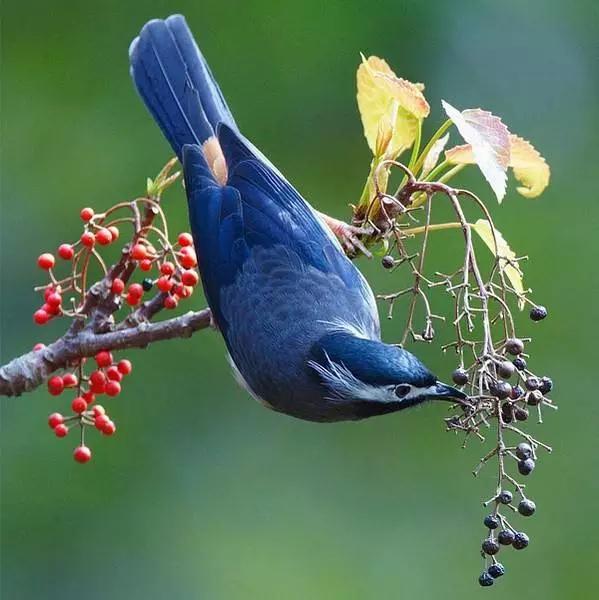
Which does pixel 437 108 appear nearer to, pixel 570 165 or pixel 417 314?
pixel 570 165

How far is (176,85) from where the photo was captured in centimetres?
409

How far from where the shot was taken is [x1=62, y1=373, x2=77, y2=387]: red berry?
333 cm

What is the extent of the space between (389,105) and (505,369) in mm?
866

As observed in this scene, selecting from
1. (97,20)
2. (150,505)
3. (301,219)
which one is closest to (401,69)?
(97,20)

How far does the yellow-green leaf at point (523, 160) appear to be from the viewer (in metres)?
3.09

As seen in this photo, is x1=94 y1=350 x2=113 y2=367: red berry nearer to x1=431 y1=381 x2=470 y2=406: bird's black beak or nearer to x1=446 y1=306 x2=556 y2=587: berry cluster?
x1=431 y1=381 x2=470 y2=406: bird's black beak

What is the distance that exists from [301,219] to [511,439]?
6.08 ft

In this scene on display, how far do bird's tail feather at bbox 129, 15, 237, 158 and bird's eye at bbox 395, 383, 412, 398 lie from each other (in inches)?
49.0

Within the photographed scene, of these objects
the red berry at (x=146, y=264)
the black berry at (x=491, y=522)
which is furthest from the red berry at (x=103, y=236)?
the black berry at (x=491, y=522)

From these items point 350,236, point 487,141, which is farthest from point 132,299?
point 487,141

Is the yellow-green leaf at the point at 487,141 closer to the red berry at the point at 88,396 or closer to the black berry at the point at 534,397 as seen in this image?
the black berry at the point at 534,397

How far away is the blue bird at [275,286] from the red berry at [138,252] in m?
0.44

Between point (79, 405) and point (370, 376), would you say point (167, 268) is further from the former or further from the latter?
point (370, 376)

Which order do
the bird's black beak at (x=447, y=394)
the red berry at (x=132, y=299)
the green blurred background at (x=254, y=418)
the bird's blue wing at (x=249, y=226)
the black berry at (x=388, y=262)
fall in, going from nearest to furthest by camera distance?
1. the bird's black beak at (x=447, y=394)
2. the black berry at (x=388, y=262)
3. the red berry at (x=132, y=299)
4. the bird's blue wing at (x=249, y=226)
5. the green blurred background at (x=254, y=418)
